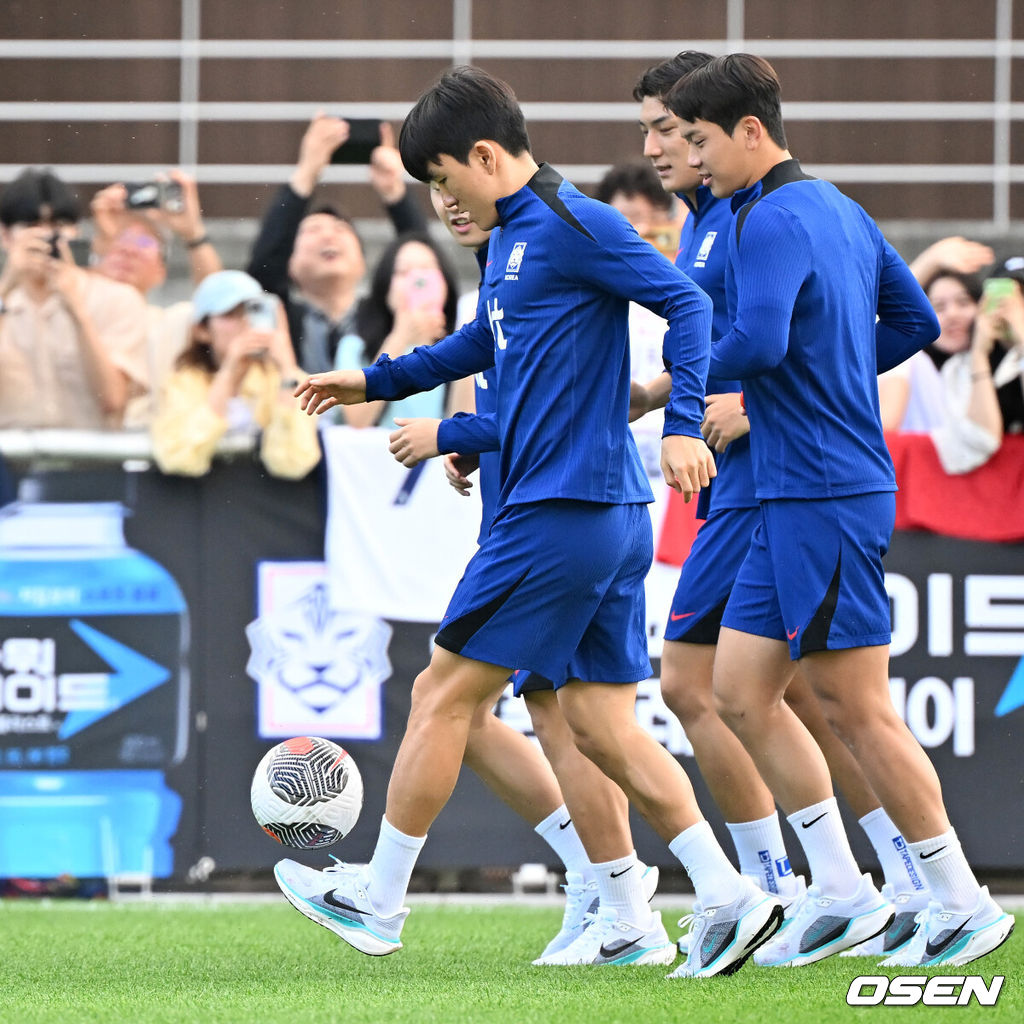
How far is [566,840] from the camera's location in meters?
5.52

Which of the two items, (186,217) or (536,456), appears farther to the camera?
(186,217)

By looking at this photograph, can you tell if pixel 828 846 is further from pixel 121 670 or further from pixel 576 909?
pixel 121 670

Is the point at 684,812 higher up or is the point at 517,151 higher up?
the point at 517,151

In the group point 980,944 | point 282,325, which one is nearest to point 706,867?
point 980,944

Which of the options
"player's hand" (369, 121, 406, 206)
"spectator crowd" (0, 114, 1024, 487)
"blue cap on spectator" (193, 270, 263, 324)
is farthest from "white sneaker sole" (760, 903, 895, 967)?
"player's hand" (369, 121, 406, 206)

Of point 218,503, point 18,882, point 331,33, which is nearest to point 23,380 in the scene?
point 218,503

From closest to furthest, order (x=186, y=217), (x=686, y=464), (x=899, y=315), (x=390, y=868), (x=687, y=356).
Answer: (x=686, y=464), (x=687, y=356), (x=390, y=868), (x=899, y=315), (x=186, y=217)

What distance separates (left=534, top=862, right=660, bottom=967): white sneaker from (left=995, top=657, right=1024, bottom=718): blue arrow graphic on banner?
2.44 meters

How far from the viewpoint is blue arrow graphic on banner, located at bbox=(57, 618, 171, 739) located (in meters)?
7.30

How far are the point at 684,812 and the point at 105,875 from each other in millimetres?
3447

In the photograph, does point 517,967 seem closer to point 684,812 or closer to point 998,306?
point 684,812

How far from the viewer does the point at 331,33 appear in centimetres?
1337

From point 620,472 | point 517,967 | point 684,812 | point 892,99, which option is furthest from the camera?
point 892,99

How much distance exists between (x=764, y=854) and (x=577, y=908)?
2.07 feet
